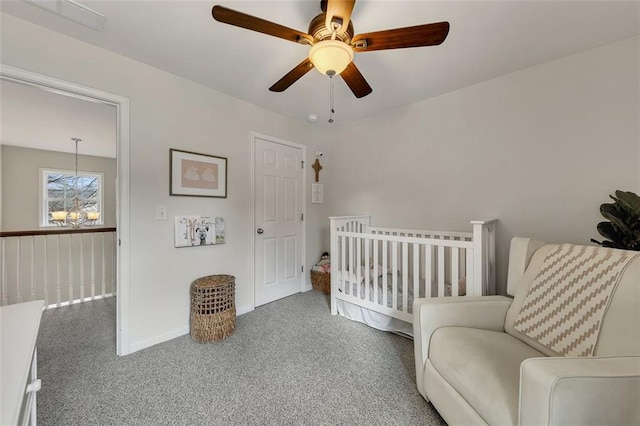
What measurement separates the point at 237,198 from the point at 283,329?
1.44 m

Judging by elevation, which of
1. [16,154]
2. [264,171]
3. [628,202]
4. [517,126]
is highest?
[16,154]

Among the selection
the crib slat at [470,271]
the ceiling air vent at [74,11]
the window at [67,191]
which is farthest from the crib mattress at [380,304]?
the window at [67,191]

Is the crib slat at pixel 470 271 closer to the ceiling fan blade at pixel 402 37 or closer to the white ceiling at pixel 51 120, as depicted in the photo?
the ceiling fan blade at pixel 402 37

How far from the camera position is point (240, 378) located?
1.66 metres

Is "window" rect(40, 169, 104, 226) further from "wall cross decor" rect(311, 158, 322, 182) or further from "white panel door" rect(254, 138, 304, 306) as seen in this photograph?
"wall cross decor" rect(311, 158, 322, 182)

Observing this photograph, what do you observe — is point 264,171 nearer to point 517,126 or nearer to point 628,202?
point 517,126

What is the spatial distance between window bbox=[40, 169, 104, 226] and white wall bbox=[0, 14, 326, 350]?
430 cm

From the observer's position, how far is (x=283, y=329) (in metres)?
2.33

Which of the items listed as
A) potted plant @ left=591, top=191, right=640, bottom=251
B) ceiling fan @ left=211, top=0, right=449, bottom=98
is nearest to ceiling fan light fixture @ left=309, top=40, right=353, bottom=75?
ceiling fan @ left=211, top=0, right=449, bottom=98

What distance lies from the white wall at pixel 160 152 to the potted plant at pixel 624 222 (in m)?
2.97

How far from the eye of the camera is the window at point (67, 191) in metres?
4.65

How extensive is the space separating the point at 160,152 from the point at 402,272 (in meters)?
2.40

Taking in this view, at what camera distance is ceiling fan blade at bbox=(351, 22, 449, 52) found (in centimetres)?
119

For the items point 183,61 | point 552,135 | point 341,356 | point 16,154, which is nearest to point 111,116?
point 183,61
